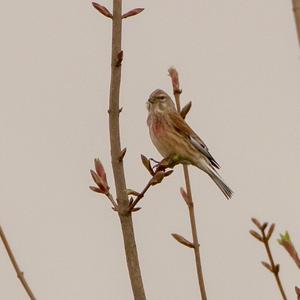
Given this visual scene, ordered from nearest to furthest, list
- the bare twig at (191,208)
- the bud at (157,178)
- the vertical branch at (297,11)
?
the vertical branch at (297,11), the bare twig at (191,208), the bud at (157,178)

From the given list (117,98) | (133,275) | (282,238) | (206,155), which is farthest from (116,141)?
(206,155)

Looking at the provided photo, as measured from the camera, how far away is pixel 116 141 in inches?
148

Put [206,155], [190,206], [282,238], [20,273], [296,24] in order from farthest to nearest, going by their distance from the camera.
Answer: [206,155], [190,206], [20,273], [282,238], [296,24]

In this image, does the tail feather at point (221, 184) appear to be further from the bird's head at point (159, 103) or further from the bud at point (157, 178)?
the bud at point (157, 178)

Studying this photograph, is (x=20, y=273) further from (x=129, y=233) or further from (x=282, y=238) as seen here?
(x=282, y=238)

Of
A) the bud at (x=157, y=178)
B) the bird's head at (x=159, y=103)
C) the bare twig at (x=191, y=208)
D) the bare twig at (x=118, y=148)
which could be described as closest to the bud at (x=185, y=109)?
the bare twig at (x=191, y=208)

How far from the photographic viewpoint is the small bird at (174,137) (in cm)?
834

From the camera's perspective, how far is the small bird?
8344 mm

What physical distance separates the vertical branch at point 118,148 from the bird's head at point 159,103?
17.3ft

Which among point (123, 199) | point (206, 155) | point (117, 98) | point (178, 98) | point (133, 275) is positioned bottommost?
point (133, 275)

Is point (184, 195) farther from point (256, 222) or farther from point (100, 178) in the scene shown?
point (256, 222)

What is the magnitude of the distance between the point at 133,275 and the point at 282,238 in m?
0.68

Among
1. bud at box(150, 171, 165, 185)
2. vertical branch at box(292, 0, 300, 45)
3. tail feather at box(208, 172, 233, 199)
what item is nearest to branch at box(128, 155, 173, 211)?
bud at box(150, 171, 165, 185)

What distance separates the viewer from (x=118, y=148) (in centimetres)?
376
